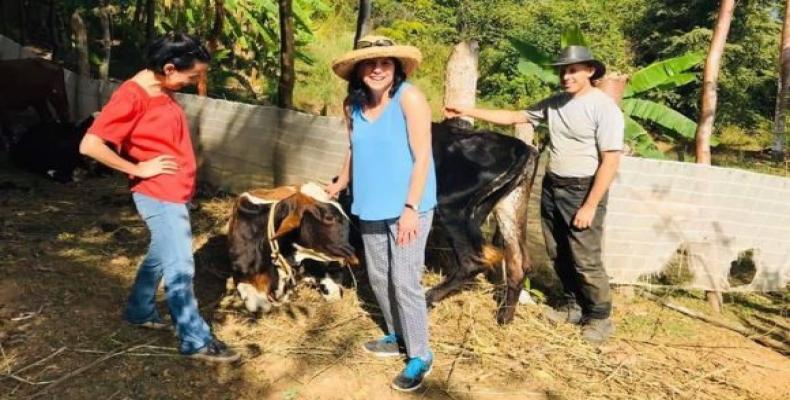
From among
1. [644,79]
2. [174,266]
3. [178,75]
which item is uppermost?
[644,79]

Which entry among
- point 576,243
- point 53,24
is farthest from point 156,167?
point 53,24

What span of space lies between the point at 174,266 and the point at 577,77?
2.54 metres

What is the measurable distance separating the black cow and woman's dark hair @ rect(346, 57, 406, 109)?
1293 mm

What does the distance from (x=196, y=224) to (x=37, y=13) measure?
1490 centimetres

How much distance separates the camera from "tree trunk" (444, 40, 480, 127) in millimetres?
5145

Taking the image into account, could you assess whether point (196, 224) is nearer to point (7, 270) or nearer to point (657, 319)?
point (7, 270)

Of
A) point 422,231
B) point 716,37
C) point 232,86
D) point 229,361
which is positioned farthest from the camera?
point 232,86

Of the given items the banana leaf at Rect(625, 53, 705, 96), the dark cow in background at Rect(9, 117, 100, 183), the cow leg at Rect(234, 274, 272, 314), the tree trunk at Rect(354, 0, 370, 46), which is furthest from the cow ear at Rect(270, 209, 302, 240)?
the banana leaf at Rect(625, 53, 705, 96)

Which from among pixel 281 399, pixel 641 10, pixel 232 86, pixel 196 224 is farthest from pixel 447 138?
pixel 641 10

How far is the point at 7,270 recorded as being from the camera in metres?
4.53

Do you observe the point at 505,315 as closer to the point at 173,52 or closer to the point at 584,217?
the point at 584,217

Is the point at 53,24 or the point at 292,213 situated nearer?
the point at 292,213

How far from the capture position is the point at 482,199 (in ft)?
14.0

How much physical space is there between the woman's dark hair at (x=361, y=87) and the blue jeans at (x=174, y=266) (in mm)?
1046
